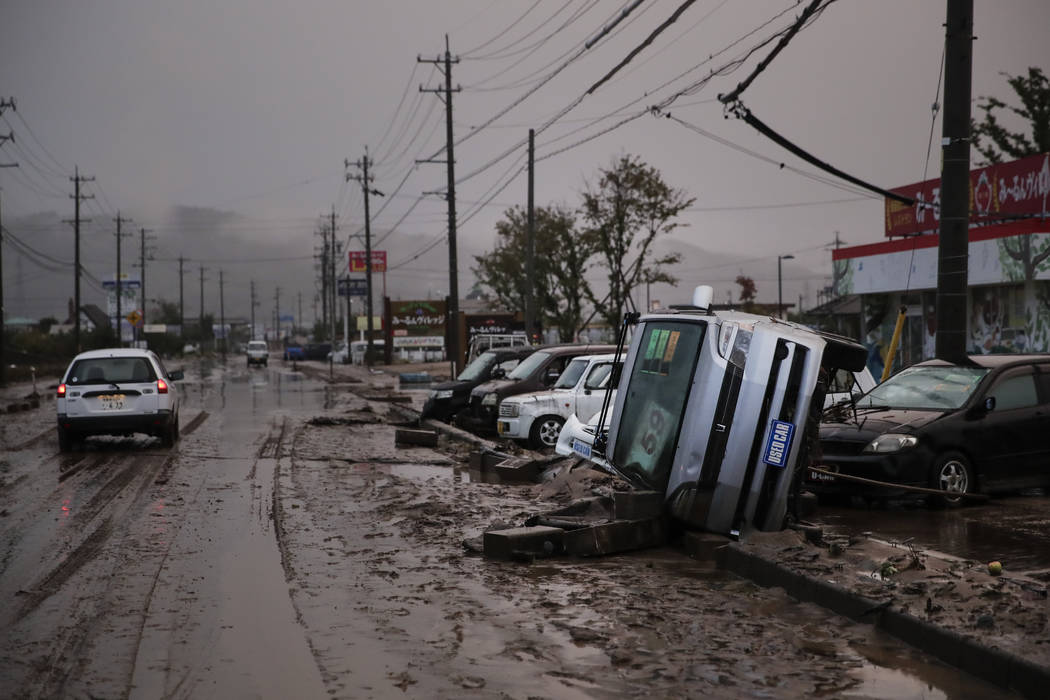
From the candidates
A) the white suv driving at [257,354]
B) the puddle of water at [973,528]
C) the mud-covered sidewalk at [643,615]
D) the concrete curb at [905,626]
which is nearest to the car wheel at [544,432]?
the puddle of water at [973,528]

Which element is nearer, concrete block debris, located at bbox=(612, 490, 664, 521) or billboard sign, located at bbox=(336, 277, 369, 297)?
concrete block debris, located at bbox=(612, 490, 664, 521)

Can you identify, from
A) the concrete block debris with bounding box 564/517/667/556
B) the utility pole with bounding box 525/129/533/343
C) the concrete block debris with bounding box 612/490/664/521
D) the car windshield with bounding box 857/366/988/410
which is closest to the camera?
the concrete block debris with bounding box 564/517/667/556

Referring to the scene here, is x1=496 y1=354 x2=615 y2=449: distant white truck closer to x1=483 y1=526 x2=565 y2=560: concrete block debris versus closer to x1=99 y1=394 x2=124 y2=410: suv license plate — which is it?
x1=99 y1=394 x2=124 y2=410: suv license plate

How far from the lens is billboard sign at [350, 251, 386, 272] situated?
298 ft

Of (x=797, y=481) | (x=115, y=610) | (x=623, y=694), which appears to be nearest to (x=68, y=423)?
(x=115, y=610)

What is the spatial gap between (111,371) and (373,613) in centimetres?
1311

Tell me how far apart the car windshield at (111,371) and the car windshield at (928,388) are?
11857 millimetres

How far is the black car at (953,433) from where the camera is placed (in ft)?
37.2

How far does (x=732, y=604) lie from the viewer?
7.31m

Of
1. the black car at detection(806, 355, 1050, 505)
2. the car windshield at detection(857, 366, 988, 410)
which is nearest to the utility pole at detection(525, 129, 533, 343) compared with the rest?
the car windshield at detection(857, 366, 988, 410)

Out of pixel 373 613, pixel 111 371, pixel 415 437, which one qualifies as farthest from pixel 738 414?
pixel 111 371

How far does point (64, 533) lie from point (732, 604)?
6324mm

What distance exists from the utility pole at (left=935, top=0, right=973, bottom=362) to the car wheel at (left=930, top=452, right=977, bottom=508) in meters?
2.86

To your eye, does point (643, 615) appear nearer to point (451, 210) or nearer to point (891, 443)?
point (891, 443)
